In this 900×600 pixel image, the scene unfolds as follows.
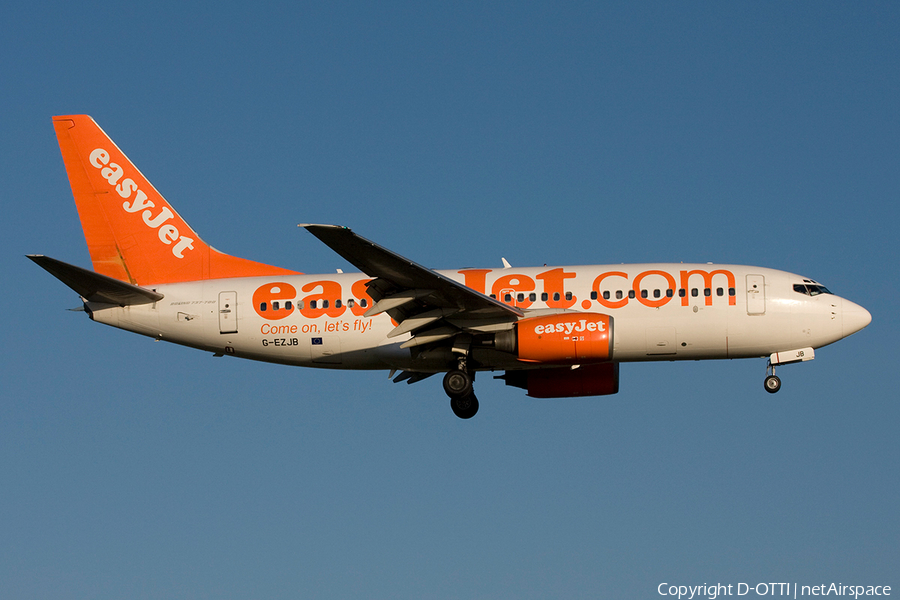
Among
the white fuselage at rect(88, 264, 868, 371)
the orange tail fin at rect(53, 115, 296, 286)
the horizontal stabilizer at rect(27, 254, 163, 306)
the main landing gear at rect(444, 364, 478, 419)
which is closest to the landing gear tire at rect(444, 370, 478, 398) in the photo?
the main landing gear at rect(444, 364, 478, 419)

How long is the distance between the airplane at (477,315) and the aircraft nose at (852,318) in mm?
47

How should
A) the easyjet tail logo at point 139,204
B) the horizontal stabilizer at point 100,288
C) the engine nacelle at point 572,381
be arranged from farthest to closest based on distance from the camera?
the easyjet tail logo at point 139,204 → the engine nacelle at point 572,381 → the horizontal stabilizer at point 100,288

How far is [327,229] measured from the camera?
1108 inches

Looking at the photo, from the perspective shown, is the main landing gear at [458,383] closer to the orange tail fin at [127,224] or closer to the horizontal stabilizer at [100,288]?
the orange tail fin at [127,224]

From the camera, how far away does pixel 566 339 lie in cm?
3247

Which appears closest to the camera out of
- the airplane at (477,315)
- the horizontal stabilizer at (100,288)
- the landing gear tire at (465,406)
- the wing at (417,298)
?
the wing at (417,298)

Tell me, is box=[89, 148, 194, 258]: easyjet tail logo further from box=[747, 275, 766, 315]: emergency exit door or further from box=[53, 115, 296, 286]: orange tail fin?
box=[747, 275, 766, 315]: emergency exit door

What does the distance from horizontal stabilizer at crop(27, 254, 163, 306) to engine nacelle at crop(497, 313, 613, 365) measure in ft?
42.1

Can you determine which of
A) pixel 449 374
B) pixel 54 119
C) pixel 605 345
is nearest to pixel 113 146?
pixel 54 119

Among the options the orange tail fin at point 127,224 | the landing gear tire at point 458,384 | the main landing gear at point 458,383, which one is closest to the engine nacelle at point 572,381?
the main landing gear at point 458,383

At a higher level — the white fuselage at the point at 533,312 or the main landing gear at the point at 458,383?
the white fuselage at the point at 533,312

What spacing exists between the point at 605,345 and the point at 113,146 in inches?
794

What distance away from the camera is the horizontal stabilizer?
33.3 meters

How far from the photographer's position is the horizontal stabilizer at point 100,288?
109ft
